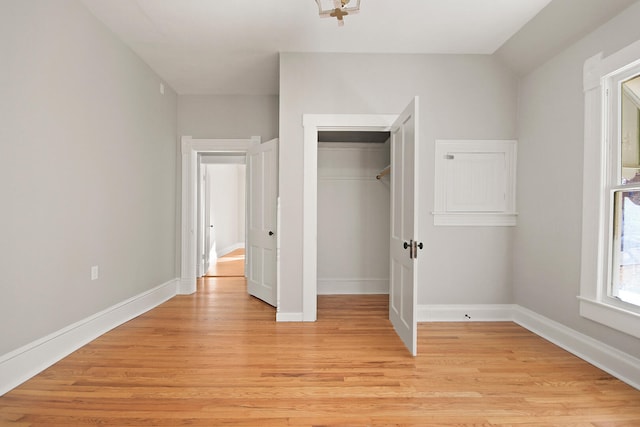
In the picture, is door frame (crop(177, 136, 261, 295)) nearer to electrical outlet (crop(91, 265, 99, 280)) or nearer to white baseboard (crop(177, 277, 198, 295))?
white baseboard (crop(177, 277, 198, 295))

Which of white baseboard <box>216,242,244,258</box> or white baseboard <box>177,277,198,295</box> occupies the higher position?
white baseboard <box>177,277,198,295</box>

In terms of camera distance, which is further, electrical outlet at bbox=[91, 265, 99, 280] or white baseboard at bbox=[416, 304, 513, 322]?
white baseboard at bbox=[416, 304, 513, 322]

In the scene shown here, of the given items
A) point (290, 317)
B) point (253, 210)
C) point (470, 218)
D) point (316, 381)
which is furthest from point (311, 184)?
point (316, 381)

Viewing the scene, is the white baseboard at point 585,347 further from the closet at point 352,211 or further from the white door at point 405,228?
the closet at point 352,211

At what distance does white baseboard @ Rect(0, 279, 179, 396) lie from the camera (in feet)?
6.96

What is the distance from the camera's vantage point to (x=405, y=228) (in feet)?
9.80

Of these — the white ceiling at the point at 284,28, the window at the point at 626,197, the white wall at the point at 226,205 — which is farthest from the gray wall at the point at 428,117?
the white wall at the point at 226,205

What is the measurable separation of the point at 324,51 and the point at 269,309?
115 inches

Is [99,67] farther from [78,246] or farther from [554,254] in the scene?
[554,254]

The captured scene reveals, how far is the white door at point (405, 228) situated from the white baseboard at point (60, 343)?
2.70 m

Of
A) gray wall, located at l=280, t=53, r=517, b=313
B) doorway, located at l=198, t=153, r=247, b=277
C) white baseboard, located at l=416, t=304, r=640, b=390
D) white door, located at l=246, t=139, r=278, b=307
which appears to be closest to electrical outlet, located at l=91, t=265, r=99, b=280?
gray wall, located at l=280, t=53, r=517, b=313

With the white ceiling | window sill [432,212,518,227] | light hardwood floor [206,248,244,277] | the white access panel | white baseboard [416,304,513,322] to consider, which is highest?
A: the white ceiling

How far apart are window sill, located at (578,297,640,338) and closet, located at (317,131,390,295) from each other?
8.09 feet

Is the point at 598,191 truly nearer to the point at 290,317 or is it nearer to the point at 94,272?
the point at 290,317
